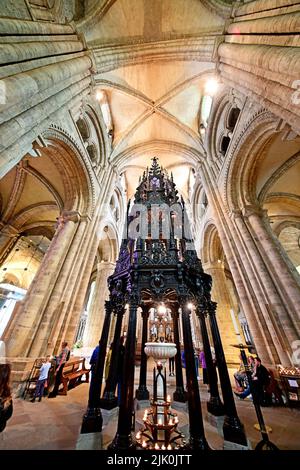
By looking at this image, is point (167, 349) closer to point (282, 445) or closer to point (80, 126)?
point (282, 445)

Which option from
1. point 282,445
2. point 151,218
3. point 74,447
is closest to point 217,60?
point 151,218

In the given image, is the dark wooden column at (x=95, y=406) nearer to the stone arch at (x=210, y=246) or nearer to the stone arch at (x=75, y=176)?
the stone arch at (x=75, y=176)

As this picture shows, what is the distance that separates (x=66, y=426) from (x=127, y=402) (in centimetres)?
175

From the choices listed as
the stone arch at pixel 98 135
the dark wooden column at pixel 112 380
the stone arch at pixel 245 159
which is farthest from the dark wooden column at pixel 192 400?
the stone arch at pixel 98 135

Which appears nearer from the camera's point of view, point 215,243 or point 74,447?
point 74,447

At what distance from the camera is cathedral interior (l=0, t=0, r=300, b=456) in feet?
9.93

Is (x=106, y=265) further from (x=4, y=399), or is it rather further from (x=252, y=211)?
(x=4, y=399)

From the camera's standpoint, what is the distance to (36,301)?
5711 millimetres

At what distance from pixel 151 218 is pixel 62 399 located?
5370mm

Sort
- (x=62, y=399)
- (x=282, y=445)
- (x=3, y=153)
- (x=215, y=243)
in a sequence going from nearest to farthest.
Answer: (x=282, y=445) < (x=3, y=153) < (x=62, y=399) < (x=215, y=243)

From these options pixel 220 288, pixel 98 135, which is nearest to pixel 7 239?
pixel 98 135

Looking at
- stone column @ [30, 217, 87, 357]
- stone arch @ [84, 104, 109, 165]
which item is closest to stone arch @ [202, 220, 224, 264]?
stone arch @ [84, 104, 109, 165]

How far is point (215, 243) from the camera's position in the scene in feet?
41.4

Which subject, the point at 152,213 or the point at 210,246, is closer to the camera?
the point at 152,213
